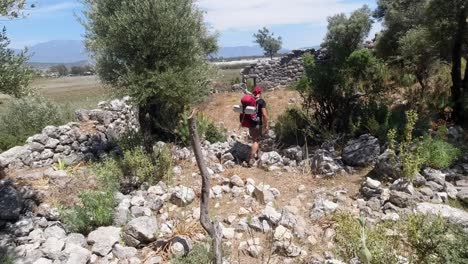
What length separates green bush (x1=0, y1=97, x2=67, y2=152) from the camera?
10414mm

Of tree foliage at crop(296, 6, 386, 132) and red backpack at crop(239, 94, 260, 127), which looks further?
tree foliage at crop(296, 6, 386, 132)

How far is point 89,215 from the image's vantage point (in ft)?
19.2

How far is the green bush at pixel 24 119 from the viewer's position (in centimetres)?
1041

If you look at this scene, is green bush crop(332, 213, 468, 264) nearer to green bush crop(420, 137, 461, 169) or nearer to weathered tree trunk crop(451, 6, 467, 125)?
green bush crop(420, 137, 461, 169)

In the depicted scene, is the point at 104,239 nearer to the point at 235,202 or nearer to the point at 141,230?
the point at 141,230

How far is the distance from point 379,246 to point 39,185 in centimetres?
623

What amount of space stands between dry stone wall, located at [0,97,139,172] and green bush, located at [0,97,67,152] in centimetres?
95

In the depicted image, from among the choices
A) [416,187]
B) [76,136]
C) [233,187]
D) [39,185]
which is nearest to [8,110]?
[76,136]

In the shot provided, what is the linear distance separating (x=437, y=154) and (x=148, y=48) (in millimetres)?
6137

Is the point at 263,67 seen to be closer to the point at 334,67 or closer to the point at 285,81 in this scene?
the point at 285,81

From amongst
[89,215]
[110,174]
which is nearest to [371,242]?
[89,215]

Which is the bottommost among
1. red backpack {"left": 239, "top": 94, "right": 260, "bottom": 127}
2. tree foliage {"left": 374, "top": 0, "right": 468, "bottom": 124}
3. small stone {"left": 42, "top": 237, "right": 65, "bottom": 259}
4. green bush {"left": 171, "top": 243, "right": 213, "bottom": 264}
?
green bush {"left": 171, "top": 243, "right": 213, "bottom": 264}

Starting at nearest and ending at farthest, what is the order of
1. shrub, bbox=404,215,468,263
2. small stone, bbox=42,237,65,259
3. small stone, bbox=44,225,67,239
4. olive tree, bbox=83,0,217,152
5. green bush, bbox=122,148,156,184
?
shrub, bbox=404,215,468,263 < small stone, bbox=42,237,65,259 < small stone, bbox=44,225,67,239 < green bush, bbox=122,148,156,184 < olive tree, bbox=83,0,217,152

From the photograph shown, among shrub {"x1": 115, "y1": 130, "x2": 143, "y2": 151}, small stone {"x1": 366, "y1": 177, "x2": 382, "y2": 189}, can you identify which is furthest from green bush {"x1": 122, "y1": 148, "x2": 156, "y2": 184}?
small stone {"x1": 366, "y1": 177, "x2": 382, "y2": 189}
